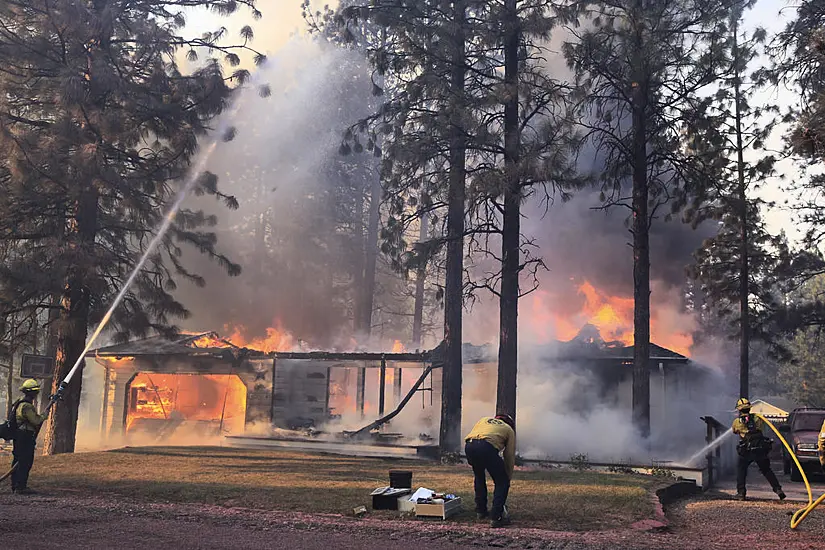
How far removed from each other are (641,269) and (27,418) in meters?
14.8

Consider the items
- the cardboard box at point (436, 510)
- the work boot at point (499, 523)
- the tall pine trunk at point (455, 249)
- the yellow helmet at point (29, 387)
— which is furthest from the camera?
the tall pine trunk at point (455, 249)

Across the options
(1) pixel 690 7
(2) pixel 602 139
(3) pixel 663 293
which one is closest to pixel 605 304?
(3) pixel 663 293

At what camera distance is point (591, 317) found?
2953 cm

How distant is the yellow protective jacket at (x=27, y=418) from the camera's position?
36.2ft

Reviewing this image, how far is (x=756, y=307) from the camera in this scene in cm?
2869

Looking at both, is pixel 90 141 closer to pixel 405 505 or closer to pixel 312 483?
pixel 312 483

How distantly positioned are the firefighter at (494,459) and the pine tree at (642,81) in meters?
11.0

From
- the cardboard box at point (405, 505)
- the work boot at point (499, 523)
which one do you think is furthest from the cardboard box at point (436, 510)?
the work boot at point (499, 523)

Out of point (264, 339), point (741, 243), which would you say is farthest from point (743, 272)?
point (264, 339)

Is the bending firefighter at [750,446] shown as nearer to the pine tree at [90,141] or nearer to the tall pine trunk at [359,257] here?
the pine tree at [90,141]

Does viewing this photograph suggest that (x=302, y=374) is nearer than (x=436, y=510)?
No

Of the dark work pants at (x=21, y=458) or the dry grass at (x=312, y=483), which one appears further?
the dark work pants at (x=21, y=458)

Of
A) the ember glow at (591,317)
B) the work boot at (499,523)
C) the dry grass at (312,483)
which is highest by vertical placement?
the ember glow at (591,317)

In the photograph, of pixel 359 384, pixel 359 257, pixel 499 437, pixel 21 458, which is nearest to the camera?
pixel 499 437
